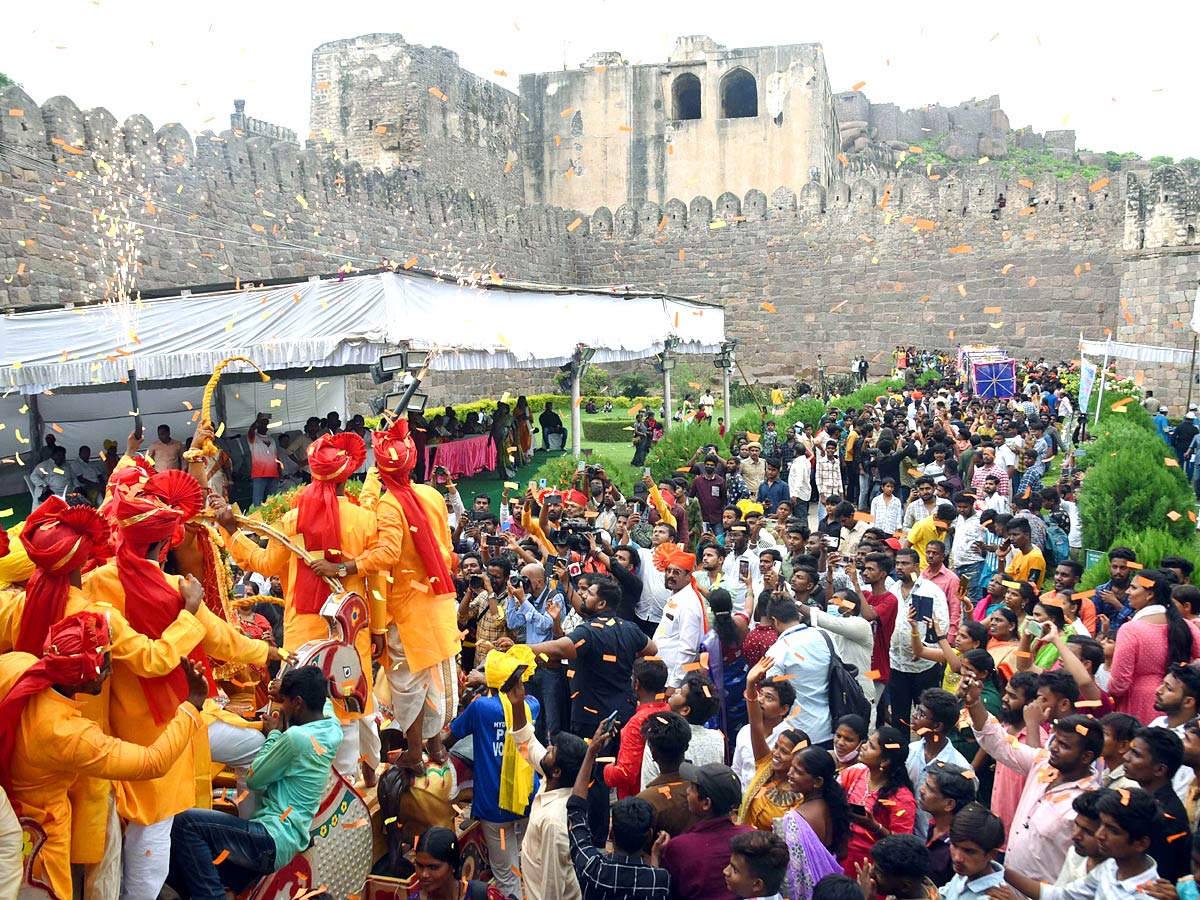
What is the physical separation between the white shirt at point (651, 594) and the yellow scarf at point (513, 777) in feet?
8.50

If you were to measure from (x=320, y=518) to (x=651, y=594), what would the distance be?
2.54 meters

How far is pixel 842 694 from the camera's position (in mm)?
4613

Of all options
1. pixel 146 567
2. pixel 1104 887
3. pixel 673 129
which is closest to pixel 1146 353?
pixel 1104 887

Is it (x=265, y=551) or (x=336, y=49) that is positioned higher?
(x=336, y=49)

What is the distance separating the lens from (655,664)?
4391 millimetres

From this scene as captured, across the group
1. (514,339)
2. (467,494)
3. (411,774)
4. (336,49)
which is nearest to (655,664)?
(411,774)

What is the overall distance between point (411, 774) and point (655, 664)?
1.09 m

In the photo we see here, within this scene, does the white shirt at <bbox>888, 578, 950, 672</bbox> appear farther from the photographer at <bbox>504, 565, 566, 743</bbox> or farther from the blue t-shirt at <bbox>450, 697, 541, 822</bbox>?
the blue t-shirt at <bbox>450, 697, 541, 822</bbox>

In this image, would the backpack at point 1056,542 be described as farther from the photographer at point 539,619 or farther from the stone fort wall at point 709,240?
the stone fort wall at point 709,240

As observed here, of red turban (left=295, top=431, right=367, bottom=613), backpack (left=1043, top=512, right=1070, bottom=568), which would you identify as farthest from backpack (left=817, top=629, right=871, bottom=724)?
backpack (left=1043, top=512, right=1070, bottom=568)

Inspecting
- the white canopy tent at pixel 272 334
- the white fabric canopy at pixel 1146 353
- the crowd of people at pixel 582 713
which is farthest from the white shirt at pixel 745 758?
the white fabric canopy at pixel 1146 353

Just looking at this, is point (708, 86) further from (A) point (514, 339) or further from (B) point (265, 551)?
(B) point (265, 551)

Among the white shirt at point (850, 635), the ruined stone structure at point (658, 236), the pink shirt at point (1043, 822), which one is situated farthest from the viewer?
the ruined stone structure at point (658, 236)

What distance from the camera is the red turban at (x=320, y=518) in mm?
4730
